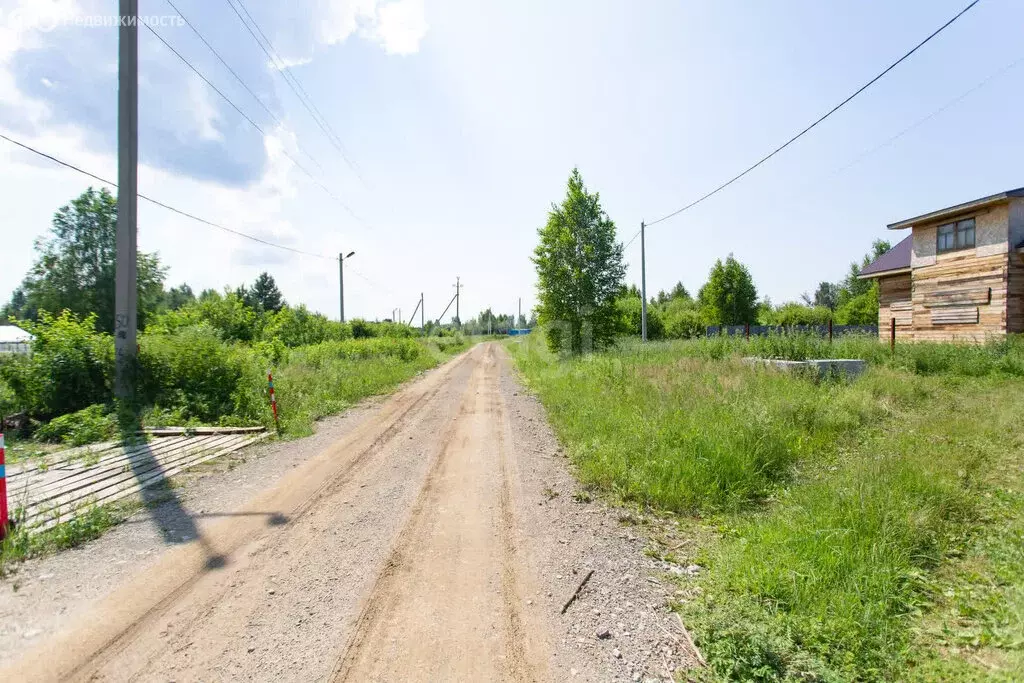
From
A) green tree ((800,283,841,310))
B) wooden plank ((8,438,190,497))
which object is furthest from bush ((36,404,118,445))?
green tree ((800,283,841,310))

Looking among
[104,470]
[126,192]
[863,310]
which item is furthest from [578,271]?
[863,310]

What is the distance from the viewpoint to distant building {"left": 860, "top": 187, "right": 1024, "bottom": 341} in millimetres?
15086

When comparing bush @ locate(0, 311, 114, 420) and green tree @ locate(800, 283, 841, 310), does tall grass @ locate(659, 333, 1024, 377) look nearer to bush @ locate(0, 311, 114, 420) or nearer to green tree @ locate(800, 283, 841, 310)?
bush @ locate(0, 311, 114, 420)

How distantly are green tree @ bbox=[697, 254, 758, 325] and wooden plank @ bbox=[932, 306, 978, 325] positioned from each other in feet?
87.5

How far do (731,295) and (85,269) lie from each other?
58.3 metres

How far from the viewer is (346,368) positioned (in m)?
17.8

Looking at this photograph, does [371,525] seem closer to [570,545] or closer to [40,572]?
[570,545]

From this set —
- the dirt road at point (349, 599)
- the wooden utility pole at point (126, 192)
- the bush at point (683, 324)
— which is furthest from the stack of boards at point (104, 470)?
the bush at point (683, 324)

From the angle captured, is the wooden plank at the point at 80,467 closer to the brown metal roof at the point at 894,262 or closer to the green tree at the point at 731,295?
the brown metal roof at the point at 894,262

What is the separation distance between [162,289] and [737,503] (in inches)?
2016

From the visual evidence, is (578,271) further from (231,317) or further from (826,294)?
(826,294)

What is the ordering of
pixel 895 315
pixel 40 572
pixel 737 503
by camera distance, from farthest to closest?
pixel 895 315 → pixel 737 503 → pixel 40 572

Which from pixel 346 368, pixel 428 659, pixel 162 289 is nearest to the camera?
pixel 428 659

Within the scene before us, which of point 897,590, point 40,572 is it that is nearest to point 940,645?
point 897,590
